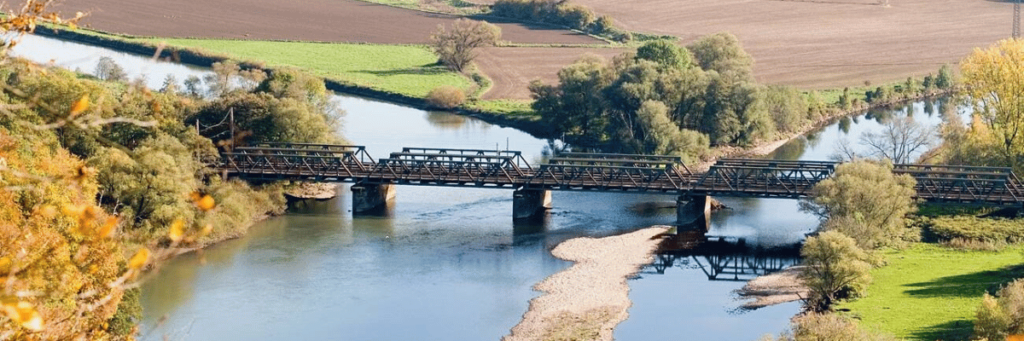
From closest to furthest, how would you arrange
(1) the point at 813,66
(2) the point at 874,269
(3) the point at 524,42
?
1. (2) the point at 874,269
2. (1) the point at 813,66
3. (3) the point at 524,42

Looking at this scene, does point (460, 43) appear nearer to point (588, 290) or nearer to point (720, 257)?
point (720, 257)

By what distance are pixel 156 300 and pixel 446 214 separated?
17614mm

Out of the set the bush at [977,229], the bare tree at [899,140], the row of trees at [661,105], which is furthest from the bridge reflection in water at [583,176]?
the row of trees at [661,105]

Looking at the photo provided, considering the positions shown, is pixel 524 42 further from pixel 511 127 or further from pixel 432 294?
pixel 432 294

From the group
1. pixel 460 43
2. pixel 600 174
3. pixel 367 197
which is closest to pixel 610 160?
pixel 600 174

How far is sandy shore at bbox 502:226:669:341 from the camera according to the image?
42812 mm

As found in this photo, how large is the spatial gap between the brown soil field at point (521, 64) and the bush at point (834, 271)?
50.8 meters

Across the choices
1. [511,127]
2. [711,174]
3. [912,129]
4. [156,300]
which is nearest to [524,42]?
[511,127]

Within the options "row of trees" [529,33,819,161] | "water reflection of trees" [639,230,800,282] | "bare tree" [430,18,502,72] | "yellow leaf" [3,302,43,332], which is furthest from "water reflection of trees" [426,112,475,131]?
"yellow leaf" [3,302,43,332]

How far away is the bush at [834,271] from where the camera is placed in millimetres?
45562

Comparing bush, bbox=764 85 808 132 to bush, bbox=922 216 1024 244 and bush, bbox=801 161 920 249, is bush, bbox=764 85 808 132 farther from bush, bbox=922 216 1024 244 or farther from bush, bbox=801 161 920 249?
bush, bbox=801 161 920 249

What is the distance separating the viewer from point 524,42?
119 m

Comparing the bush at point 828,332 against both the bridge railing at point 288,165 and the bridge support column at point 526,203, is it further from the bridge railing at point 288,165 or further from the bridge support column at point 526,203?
the bridge railing at point 288,165

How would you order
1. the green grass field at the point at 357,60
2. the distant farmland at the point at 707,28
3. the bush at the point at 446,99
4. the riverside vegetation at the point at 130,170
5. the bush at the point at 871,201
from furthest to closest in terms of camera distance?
1. the distant farmland at the point at 707,28
2. the green grass field at the point at 357,60
3. the bush at the point at 446,99
4. the bush at the point at 871,201
5. the riverside vegetation at the point at 130,170
